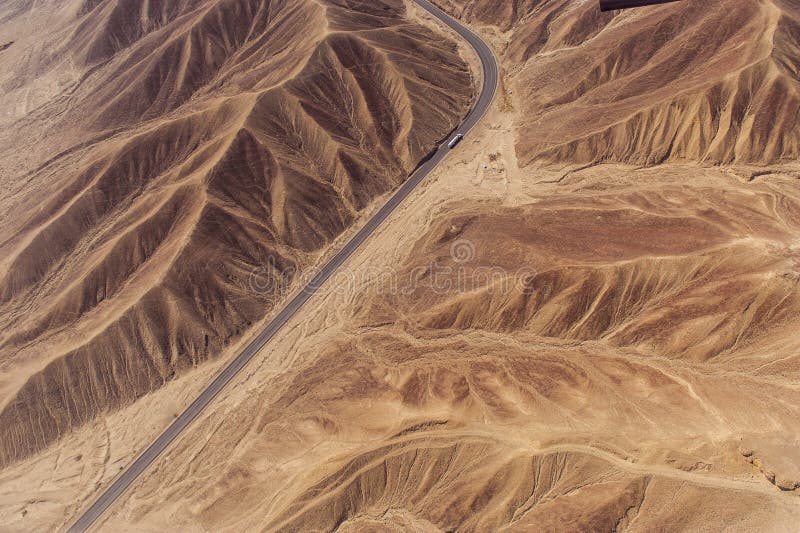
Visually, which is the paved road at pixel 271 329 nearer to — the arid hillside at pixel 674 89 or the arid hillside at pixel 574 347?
the arid hillside at pixel 574 347

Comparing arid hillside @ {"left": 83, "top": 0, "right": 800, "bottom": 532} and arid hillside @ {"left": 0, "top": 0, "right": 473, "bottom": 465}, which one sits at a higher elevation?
arid hillside @ {"left": 0, "top": 0, "right": 473, "bottom": 465}

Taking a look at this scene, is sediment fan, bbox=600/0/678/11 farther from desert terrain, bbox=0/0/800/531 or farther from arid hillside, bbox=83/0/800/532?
arid hillside, bbox=83/0/800/532

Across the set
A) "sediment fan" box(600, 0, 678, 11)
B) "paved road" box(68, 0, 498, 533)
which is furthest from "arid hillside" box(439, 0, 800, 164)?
"paved road" box(68, 0, 498, 533)

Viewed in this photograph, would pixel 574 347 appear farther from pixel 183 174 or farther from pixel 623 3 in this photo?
pixel 623 3

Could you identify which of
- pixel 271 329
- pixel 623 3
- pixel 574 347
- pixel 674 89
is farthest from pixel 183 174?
pixel 623 3

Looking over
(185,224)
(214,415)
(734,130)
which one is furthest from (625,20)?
(214,415)
